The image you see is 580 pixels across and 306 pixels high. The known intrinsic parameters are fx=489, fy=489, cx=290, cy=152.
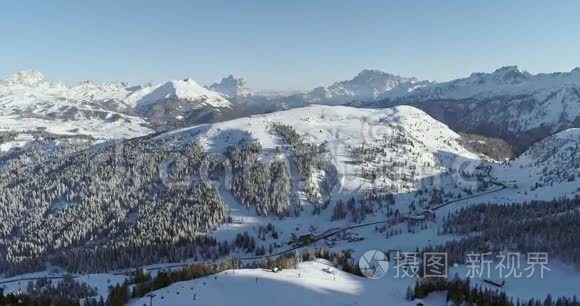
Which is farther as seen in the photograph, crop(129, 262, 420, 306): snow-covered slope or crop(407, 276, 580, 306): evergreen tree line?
crop(407, 276, 580, 306): evergreen tree line

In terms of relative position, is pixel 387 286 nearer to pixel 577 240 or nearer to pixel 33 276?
pixel 577 240

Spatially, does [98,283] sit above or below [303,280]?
below

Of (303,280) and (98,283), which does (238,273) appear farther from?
(98,283)

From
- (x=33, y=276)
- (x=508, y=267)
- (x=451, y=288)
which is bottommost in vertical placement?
(x=33, y=276)

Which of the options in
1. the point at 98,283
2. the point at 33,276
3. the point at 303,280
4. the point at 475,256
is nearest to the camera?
the point at 303,280

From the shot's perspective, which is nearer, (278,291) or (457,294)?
(457,294)

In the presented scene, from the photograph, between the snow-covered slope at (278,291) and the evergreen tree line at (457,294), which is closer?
the snow-covered slope at (278,291)

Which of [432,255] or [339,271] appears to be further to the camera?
[432,255]

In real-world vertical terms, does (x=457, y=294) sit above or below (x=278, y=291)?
below

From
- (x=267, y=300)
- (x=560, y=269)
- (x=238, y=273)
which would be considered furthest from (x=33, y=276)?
(x=560, y=269)

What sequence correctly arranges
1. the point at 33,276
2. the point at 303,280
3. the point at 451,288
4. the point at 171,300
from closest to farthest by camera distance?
the point at 171,300 < the point at 451,288 < the point at 303,280 < the point at 33,276
